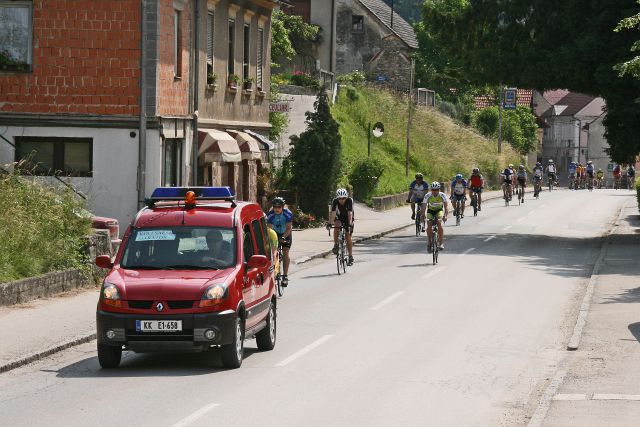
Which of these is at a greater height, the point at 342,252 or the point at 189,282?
the point at 189,282

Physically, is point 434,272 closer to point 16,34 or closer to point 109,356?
point 16,34

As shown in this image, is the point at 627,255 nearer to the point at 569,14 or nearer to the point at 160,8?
the point at 569,14

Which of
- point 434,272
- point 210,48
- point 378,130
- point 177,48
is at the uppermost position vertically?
point 210,48

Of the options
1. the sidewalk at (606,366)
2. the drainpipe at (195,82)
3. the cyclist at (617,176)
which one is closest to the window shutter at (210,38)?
the drainpipe at (195,82)

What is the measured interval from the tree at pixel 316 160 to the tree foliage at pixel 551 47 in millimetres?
4553

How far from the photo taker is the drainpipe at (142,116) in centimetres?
2966

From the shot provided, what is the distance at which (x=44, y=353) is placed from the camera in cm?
1608

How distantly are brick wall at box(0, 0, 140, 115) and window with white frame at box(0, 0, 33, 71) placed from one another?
0.17 m

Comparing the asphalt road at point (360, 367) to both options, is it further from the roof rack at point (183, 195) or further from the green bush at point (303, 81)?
the green bush at point (303, 81)

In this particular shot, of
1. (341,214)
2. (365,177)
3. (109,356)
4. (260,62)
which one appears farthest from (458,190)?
(109,356)

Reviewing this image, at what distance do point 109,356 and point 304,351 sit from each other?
109 inches

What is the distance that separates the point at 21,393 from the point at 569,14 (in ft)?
94.1

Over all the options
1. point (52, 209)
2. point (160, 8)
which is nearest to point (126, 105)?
point (160, 8)

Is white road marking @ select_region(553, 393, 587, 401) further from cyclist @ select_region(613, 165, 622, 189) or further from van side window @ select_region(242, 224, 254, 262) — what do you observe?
cyclist @ select_region(613, 165, 622, 189)
